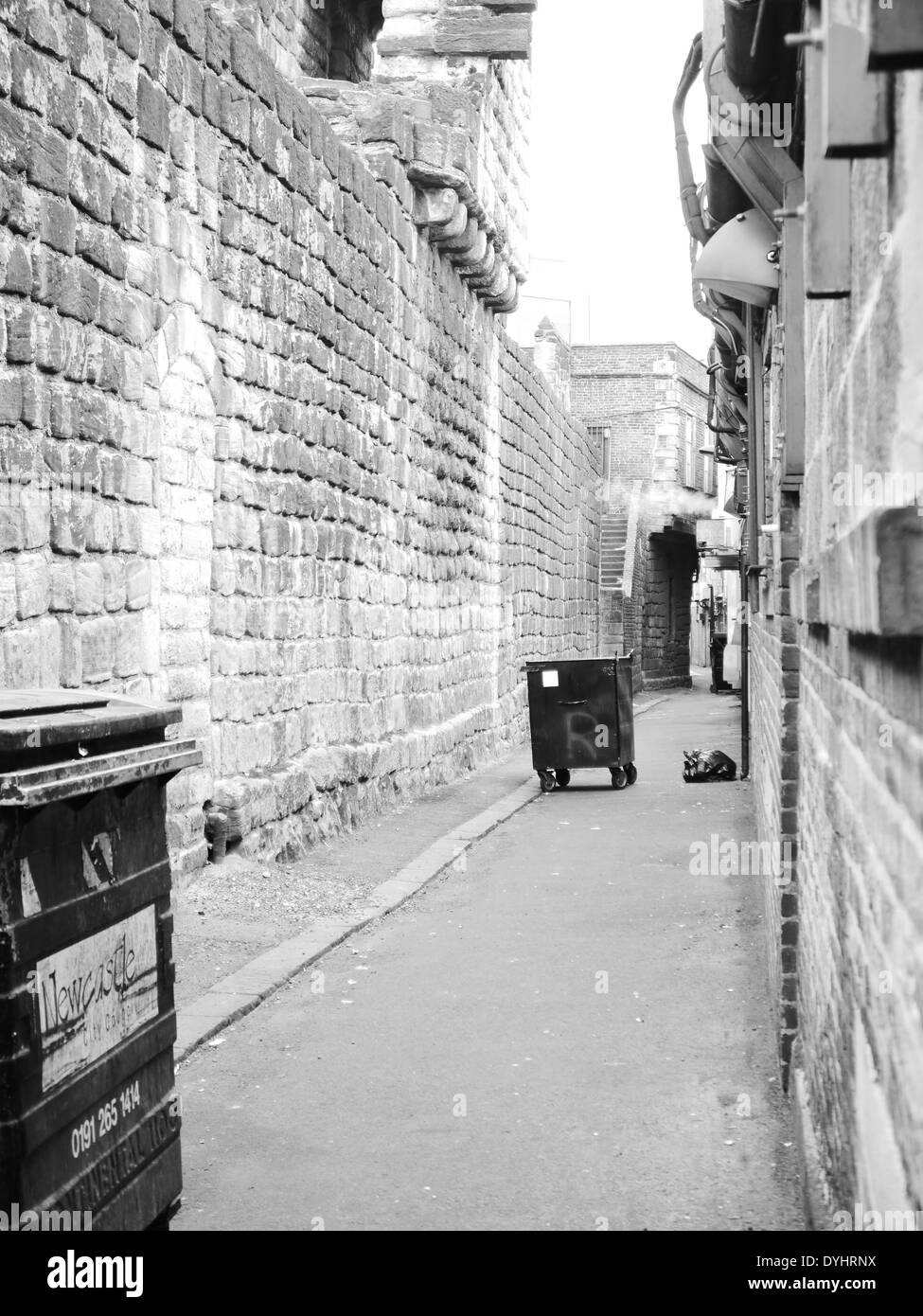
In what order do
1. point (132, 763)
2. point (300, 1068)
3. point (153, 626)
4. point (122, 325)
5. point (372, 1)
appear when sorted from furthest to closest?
1. point (372, 1)
2. point (153, 626)
3. point (122, 325)
4. point (300, 1068)
5. point (132, 763)

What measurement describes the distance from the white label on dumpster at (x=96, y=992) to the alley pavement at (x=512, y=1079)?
792 millimetres

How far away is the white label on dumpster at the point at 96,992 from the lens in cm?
284

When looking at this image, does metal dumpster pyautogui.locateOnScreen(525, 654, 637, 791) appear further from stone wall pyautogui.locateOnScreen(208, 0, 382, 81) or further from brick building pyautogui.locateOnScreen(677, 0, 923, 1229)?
brick building pyautogui.locateOnScreen(677, 0, 923, 1229)

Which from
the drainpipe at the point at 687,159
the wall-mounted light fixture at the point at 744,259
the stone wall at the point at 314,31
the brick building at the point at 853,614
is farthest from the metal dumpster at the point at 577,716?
the brick building at the point at 853,614

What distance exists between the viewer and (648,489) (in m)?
39.0

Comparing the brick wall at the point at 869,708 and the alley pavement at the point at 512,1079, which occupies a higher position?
the brick wall at the point at 869,708

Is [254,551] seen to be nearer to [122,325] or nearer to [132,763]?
[122,325]

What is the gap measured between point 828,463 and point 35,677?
363 cm

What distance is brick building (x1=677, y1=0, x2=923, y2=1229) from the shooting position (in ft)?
5.25

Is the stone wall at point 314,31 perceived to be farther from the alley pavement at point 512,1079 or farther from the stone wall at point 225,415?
the alley pavement at point 512,1079

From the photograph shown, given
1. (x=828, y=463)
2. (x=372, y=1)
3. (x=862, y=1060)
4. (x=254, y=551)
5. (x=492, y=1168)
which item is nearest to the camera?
(x=862, y=1060)

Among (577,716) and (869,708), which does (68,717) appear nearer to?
(869,708)

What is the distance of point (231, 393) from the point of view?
791 cm
